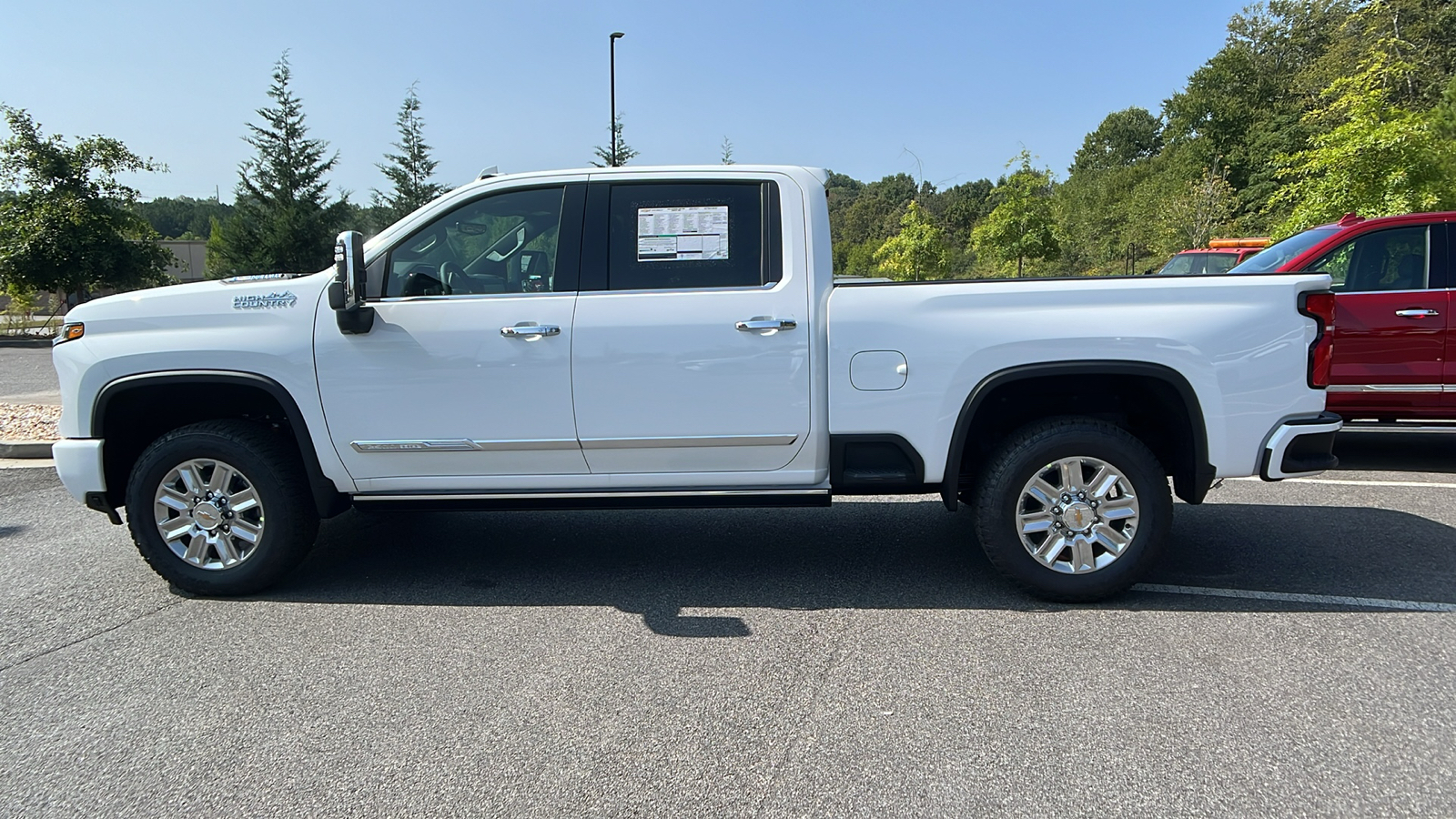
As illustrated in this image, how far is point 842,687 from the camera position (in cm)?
341

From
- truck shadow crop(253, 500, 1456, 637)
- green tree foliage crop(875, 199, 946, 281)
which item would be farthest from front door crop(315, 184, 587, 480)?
green tree foliage crop(875, 199, 946, 281)

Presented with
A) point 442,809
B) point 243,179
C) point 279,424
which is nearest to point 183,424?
point 279,424

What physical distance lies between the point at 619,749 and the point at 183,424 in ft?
10.8

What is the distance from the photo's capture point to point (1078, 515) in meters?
4.17

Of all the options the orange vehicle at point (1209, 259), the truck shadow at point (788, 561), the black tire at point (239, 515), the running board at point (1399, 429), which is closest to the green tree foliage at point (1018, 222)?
the orange vehicle at point (1209, 259)

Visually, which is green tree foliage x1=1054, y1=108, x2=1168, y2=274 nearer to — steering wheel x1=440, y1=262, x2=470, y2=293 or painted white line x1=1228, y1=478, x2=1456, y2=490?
painted white line x1=1228, y1=478, x2=1456, y2=490

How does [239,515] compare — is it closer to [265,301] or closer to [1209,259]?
[265,301]

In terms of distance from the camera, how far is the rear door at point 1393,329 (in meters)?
6.62


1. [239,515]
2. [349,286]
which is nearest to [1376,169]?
[349,286]

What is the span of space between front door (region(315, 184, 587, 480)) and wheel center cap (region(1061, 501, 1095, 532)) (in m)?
2.27

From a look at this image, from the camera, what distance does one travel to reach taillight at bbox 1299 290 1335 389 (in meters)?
4.05

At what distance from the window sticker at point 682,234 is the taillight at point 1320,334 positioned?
2.66m

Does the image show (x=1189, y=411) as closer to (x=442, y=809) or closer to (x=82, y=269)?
(x=442, y=809)

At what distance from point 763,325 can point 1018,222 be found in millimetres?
27284
